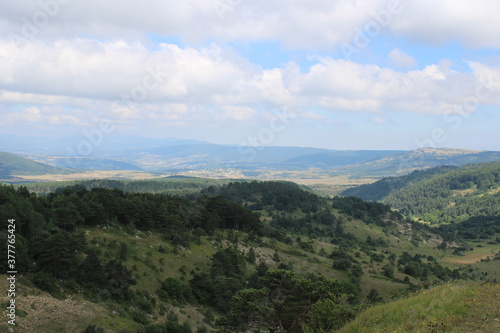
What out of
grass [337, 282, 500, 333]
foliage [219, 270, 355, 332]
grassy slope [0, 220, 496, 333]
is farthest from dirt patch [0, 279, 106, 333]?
grass [337, 282, 500, 333]

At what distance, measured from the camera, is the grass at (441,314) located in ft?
45.5

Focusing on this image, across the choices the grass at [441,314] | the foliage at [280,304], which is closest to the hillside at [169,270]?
the foliage at [280,304]

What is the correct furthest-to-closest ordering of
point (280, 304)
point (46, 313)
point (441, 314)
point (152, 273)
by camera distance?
point (152, 273) → point (46, 313) → point (280, 304) → point (441, 314)

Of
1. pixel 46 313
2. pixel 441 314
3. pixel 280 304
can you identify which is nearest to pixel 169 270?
pixel 46 313

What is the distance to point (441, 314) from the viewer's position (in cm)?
1515

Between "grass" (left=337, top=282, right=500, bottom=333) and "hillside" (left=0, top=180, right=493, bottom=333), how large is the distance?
2035mm

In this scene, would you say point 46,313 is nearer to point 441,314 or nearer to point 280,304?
point 280,304

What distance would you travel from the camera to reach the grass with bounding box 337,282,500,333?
546 inches

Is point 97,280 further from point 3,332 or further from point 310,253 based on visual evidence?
point 310,253

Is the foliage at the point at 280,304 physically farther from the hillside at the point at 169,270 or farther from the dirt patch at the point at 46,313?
the dirt patch at the point at 46,313

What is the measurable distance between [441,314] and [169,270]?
39.2 meters

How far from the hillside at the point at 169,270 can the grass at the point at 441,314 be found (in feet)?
6.68

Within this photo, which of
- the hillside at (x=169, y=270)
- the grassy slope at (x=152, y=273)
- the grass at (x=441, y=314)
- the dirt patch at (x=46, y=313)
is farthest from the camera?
the grassy slope at (x=152, y=273)

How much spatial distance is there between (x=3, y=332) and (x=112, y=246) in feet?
79.4
